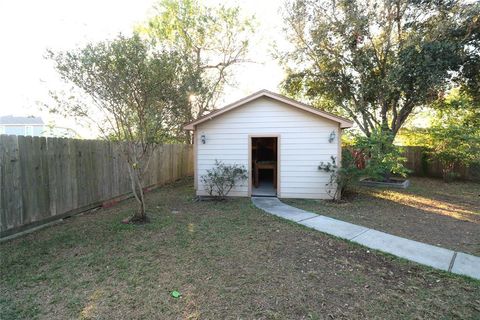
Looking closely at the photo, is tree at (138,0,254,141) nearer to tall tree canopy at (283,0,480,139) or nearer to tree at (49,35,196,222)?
tall tree canopy at (283,0,480,139)

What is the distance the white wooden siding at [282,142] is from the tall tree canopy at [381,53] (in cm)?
341

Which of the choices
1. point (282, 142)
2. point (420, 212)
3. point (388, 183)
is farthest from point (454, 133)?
point (282, 142)

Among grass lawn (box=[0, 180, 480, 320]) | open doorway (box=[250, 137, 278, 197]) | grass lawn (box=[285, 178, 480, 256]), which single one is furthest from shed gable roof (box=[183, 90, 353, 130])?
grass lawn (box=[0, 180, 480, 320])

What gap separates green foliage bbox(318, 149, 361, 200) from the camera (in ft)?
24.5

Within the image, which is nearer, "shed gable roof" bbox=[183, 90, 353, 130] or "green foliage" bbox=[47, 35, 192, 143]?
"green foliage" bbox=[47, 35, 192, 143]

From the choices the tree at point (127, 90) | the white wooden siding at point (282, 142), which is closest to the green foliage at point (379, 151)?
the white wooden siding at point (282, 142)

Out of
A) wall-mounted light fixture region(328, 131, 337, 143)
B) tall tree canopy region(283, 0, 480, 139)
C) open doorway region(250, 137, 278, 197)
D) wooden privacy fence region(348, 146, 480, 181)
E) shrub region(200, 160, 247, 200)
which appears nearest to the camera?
wall-mounted light fixture region(328, 131, 337, 143)

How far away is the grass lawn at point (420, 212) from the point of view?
4.80 m

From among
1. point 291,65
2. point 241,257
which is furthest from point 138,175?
point 291,65

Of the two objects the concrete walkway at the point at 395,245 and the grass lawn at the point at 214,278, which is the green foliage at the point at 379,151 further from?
the grass lawn at the point at 214,278

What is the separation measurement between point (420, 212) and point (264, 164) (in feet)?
16.1

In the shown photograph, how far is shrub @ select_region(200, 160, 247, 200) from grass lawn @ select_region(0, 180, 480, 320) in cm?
281

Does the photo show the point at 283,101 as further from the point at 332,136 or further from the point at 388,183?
the point at 388,183

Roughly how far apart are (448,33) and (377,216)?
7489 mm
